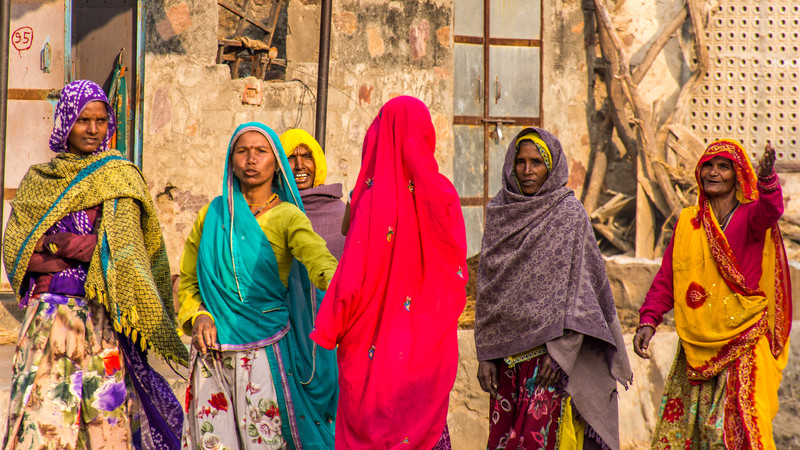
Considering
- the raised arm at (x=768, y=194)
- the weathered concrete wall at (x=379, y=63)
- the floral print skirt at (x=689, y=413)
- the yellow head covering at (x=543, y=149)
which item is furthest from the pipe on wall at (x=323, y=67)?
the raised arm at (x=768, y=194)

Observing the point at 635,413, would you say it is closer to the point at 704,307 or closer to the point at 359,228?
the point at 704,307

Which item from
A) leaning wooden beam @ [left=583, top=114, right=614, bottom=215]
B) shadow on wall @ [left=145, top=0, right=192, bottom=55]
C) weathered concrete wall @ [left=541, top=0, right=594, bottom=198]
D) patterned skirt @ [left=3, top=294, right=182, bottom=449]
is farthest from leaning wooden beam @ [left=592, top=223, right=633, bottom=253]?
patterned skirt @ [left=3, top=294, right=182, bottom=449]

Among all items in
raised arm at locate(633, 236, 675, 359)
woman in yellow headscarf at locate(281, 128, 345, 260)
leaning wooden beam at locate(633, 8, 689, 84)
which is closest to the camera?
raised arm at locate(633, 236, 675, 359)

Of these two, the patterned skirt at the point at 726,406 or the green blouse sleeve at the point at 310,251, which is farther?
the patterned skirt at the point at 726,406

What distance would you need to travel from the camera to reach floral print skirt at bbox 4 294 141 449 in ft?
10.0

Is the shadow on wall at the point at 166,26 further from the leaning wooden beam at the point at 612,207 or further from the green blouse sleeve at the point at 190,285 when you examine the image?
the leaning wooden beam at the point at 612,207

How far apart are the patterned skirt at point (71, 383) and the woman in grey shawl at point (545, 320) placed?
55.9 inches

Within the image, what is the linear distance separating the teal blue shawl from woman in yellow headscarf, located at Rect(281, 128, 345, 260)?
94 centimetres

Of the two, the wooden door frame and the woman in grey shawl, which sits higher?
the wooden door frame

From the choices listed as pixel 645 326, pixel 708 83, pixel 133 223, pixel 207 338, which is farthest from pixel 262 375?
pixel 708 83

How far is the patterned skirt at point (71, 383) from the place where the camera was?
3.06 meters

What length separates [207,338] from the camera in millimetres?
2855

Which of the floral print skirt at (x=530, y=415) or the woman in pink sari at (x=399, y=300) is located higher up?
the woman in pink sari at (x=399, y=300)

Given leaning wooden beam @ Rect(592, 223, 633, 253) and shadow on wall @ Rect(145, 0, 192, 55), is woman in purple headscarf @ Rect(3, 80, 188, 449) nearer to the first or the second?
shadow on wall @ Rect(145, 0, 192, 55)
